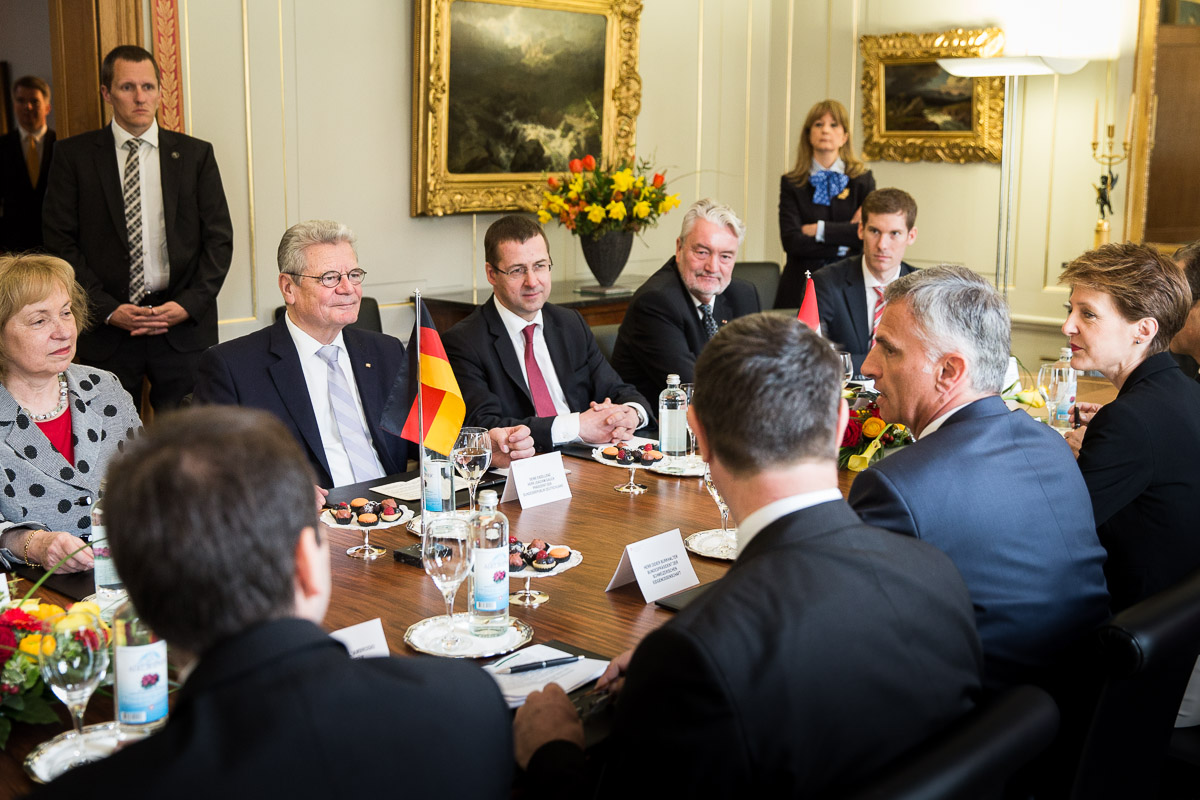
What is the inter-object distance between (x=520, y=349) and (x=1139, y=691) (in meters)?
2.44

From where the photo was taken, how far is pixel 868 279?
16.3ft

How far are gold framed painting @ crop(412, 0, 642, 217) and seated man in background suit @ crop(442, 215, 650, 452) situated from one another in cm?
241

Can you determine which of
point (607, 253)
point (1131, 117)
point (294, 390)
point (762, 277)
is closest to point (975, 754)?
point (294, 390)

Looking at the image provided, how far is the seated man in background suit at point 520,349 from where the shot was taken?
3.77m

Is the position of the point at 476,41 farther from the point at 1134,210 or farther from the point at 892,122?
the point at 1134,210

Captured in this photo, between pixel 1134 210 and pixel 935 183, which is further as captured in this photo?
pixel 935 183

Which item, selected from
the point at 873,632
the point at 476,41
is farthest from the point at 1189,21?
the point at 873,632

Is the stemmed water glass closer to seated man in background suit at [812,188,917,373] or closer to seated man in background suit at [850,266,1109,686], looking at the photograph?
seated man in background suit at [850,266,1109,686]

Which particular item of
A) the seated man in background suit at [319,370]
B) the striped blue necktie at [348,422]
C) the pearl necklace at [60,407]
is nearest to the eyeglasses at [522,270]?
the seated man in background suit at [319,370]

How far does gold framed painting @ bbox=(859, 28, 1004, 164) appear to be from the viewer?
6.94 meters

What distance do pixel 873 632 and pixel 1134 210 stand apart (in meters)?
5.82

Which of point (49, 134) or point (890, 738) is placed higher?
point (49, 134)

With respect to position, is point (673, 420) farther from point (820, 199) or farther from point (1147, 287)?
point (820, 199)

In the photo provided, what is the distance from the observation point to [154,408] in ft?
16.9
